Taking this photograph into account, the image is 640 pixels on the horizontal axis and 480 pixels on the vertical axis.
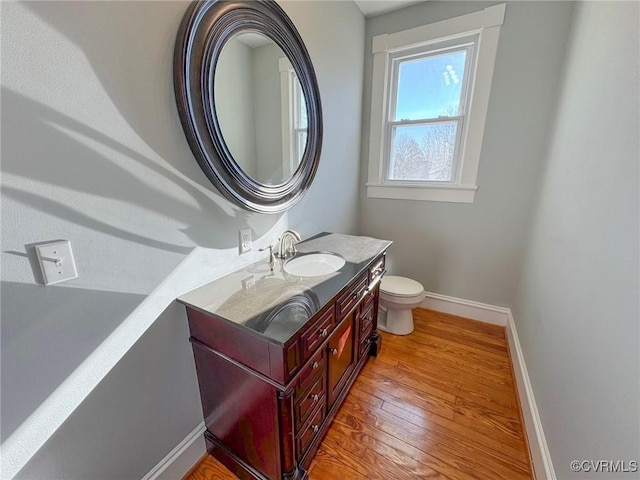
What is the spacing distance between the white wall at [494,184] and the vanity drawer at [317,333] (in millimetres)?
1614

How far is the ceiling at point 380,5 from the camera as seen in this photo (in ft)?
6.45

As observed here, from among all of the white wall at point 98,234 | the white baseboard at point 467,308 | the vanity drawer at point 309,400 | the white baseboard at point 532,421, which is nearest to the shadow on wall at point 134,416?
the white wall at point 98,234

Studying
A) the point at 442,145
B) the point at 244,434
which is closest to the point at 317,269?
the point at 244,434

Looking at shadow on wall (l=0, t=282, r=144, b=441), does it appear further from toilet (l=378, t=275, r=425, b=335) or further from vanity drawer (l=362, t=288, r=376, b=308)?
toilet (l=378, t=275, r=425, b=335)

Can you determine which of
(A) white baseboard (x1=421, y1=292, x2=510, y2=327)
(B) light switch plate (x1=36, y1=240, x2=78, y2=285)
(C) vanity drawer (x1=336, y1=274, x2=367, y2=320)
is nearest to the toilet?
(A) white baseboard (x1=421, y1=292, x2=510, y2=327)

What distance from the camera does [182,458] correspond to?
113 centimetres

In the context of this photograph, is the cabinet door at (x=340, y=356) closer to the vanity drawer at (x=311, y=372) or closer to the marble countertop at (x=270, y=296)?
the vanity drawer at (x=311, y=372)

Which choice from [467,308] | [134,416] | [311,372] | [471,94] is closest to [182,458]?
[134,416]

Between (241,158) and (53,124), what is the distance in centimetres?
64

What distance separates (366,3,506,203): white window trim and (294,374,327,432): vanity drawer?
1787 millimetres

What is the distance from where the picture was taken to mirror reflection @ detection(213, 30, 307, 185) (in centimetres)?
114

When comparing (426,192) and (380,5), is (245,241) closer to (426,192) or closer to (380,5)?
(426,192)

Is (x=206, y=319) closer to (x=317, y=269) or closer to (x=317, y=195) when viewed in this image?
(x=317, y=269)

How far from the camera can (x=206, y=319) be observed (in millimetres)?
988
